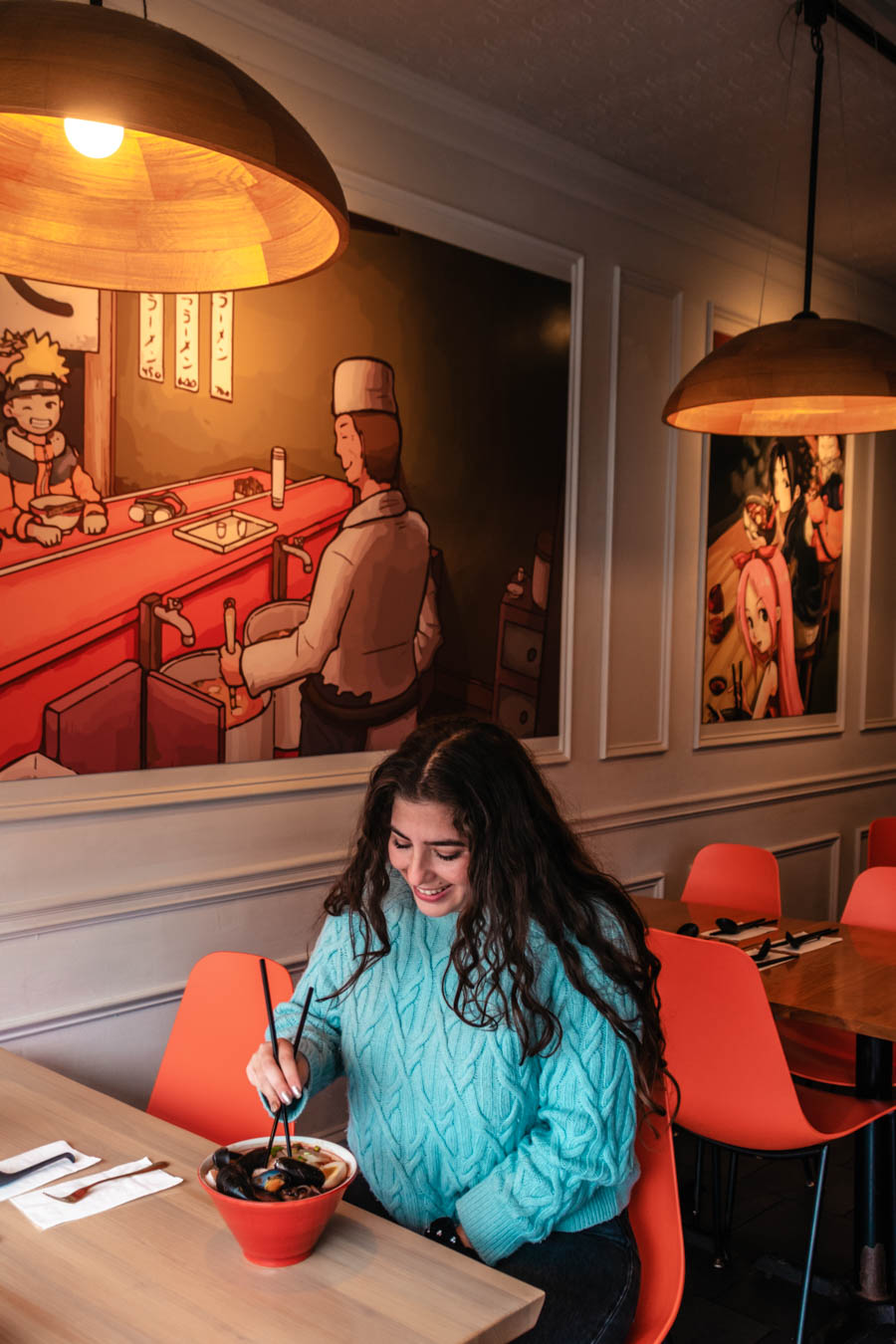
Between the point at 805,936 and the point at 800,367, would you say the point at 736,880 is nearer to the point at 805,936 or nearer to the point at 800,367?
the point at 805,936

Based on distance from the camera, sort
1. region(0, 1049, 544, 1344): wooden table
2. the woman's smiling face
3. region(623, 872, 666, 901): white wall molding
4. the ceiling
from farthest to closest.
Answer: region(623, 872, 666, 901): white wall molding, the ceiling, the woman's smiling face, region(0, 1049, 544, 1344): wooden table

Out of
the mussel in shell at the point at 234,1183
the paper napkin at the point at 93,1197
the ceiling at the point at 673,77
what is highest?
the ceiling at the point at 673,77

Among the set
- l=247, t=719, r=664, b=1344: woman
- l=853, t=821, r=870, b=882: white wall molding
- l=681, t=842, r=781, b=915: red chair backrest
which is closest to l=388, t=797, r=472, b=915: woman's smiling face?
l=247, t=719, r=664, b=1344: woman

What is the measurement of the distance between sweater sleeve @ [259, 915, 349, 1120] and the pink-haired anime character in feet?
11.0

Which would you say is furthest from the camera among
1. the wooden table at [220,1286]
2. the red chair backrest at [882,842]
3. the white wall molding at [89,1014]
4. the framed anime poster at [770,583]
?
the framed anime poster at [770,583]

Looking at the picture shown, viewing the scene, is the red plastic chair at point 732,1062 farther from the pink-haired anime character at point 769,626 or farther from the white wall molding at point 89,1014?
the pink-haired anime character at point 769,626

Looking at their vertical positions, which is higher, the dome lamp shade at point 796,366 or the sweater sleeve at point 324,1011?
the dome lamp shade at point 796,366

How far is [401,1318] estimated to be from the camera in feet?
4.14

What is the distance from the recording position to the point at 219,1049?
2105 mm

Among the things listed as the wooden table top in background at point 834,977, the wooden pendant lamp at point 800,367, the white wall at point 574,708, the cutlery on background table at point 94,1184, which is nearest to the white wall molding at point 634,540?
the white wall at point 574,708

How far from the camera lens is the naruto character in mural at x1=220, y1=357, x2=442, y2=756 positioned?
316 centimetres

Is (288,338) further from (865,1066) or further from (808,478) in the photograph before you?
(808,478)

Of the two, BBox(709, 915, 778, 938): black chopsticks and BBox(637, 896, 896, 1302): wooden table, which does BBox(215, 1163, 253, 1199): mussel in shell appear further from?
BBox(709, 915, 778, 938): black chopsticks

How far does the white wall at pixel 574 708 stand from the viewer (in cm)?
270
